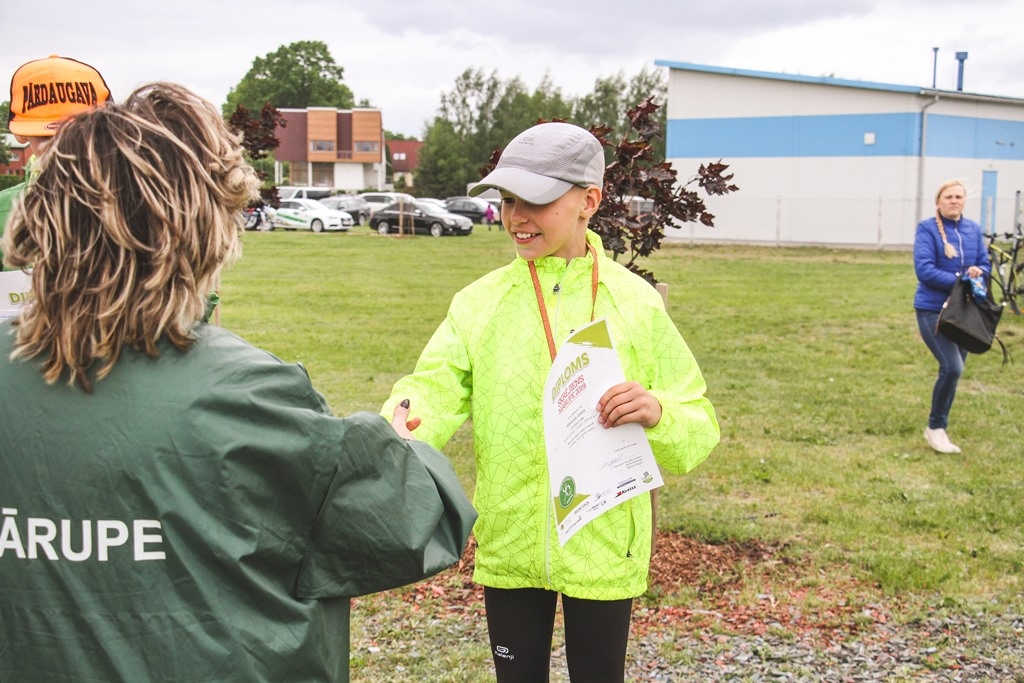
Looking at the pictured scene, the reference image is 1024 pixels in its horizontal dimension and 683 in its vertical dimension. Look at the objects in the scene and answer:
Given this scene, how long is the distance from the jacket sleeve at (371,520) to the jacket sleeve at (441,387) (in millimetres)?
913

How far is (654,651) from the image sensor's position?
4.71m

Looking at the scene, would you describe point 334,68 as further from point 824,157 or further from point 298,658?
point 298,658

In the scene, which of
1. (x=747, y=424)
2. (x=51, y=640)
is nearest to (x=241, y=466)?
(x=51, y=640)

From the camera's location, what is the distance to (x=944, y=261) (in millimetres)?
7871

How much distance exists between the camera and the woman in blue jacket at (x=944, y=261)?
7793mm

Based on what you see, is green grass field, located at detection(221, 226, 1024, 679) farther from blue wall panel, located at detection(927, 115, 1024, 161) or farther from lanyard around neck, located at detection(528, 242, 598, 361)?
blue wall panel, located at detection(927, 115, 1024, 161)

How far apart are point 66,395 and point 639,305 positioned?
1.63 meters

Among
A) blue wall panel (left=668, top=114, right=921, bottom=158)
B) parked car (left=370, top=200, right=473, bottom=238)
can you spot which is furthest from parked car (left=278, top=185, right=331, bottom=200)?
blue wall panel (left=668, top=114, right=921, bottom=158)

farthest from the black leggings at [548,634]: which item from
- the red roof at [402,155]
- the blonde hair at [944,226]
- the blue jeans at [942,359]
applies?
the red roof at [402,155]

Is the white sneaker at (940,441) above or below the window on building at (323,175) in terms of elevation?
below

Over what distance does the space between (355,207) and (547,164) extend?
42.6 m

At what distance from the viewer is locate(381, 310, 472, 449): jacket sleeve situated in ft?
8.96

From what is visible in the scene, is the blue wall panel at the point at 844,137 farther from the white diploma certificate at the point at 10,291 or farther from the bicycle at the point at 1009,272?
the white diploma certificate at the point at 10,291

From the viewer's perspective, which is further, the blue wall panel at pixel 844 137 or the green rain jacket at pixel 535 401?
the blue wall panel at pixel 844 137
